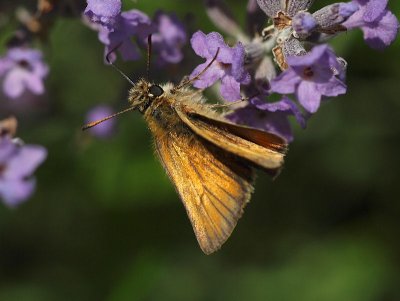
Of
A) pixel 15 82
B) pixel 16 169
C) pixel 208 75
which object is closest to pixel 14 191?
pixel 16 169

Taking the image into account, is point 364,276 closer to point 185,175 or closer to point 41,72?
point 185,175

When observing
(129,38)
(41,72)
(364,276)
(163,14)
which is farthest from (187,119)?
(364,276)

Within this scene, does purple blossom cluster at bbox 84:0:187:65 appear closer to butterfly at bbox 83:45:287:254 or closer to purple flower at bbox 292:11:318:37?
butterfly at bbox 83:45:287:254

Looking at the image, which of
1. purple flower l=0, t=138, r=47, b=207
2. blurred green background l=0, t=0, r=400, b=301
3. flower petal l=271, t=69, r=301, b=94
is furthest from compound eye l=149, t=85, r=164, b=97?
blurred green background l=0, t=0, r=400, b=301

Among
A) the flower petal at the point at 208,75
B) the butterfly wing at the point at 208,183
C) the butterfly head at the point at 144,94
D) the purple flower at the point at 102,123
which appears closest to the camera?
the butterfly wing at the point at 208,183

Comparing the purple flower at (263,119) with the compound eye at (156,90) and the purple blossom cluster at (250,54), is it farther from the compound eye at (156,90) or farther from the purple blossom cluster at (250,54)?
the compound eye at (156,90)

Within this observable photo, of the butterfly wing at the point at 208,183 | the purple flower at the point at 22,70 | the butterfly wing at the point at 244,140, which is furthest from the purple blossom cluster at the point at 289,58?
the purple flower at the point at 22,70

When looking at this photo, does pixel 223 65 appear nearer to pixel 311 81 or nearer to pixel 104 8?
pixel 311 81
